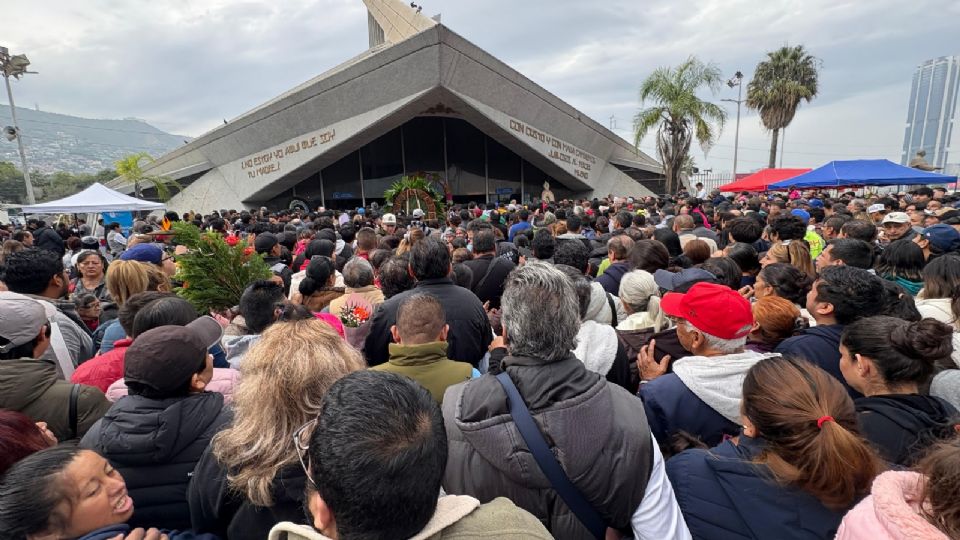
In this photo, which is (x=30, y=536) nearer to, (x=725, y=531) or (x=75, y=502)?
(x=75, y=502)

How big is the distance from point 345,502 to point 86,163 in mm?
271108

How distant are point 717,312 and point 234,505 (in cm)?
211

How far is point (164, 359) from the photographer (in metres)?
1.61

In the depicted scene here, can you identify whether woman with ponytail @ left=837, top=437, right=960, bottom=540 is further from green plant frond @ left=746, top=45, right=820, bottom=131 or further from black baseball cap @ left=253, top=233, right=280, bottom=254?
green plant frond @ left=746, top=45, right=820, bottom=131

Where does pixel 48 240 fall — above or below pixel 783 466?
above

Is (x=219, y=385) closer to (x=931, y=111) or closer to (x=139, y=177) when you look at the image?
(x=139, y=177)

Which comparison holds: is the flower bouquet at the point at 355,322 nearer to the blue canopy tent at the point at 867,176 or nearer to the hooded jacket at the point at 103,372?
the hooded jacket at the point at 103,372

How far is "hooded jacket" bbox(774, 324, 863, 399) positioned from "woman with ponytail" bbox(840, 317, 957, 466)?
294 mm

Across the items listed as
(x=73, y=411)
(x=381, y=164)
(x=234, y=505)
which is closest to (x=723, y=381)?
(x=234, y=505)

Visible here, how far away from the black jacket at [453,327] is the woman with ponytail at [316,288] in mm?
796

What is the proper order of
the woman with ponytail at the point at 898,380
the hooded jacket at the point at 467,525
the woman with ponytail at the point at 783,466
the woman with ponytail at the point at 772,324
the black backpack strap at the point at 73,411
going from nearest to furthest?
the hooded jacket at the point at 467,525 < the woman with ponytail at the point at 783,466 < the woman with ponytail at the point at 898,380 < the black backpack strap at the point at 73,411 < the woman with ponytail at the point at 772,324

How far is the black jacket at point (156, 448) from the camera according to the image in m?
1.51

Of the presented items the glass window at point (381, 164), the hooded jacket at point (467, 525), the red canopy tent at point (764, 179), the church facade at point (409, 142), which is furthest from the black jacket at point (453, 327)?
the glass window at point (381, 164)

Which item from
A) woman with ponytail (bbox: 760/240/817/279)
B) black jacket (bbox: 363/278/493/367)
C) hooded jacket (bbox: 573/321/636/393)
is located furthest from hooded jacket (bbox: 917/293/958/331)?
black jacket (bbox: 363/278/493/367)
